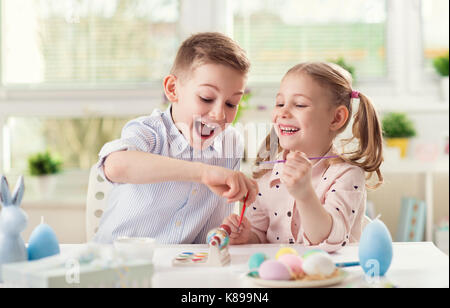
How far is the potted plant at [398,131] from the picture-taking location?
2460 millimetres

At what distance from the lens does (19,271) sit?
766mm

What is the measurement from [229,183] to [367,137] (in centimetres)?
45

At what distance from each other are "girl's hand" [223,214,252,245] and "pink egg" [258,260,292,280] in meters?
0.36

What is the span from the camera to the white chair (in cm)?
142

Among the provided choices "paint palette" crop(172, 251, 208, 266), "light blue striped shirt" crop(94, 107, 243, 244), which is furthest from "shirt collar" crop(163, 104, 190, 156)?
"paint palette" crop(172, 251, 208, 266)

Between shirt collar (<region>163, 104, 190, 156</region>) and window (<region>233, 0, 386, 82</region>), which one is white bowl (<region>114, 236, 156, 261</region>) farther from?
window (<region>233, 0, 386, 82</region>)

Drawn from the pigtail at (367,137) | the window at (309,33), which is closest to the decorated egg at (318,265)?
the pigtail at (367,137)

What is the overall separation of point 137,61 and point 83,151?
1.86 feet

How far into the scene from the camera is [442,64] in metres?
2.63

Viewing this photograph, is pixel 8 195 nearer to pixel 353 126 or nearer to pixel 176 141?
pixel 176 141

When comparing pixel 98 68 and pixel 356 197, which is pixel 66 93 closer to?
pixel 98 68

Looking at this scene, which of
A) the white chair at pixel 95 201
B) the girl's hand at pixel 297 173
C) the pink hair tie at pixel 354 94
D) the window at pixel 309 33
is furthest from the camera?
the window at pixel 309 33

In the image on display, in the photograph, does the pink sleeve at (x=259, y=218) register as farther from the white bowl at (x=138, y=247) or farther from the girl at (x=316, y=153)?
the white bowl at (x=138, y=247)

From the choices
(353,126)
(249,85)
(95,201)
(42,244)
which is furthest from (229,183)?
(249,85)
